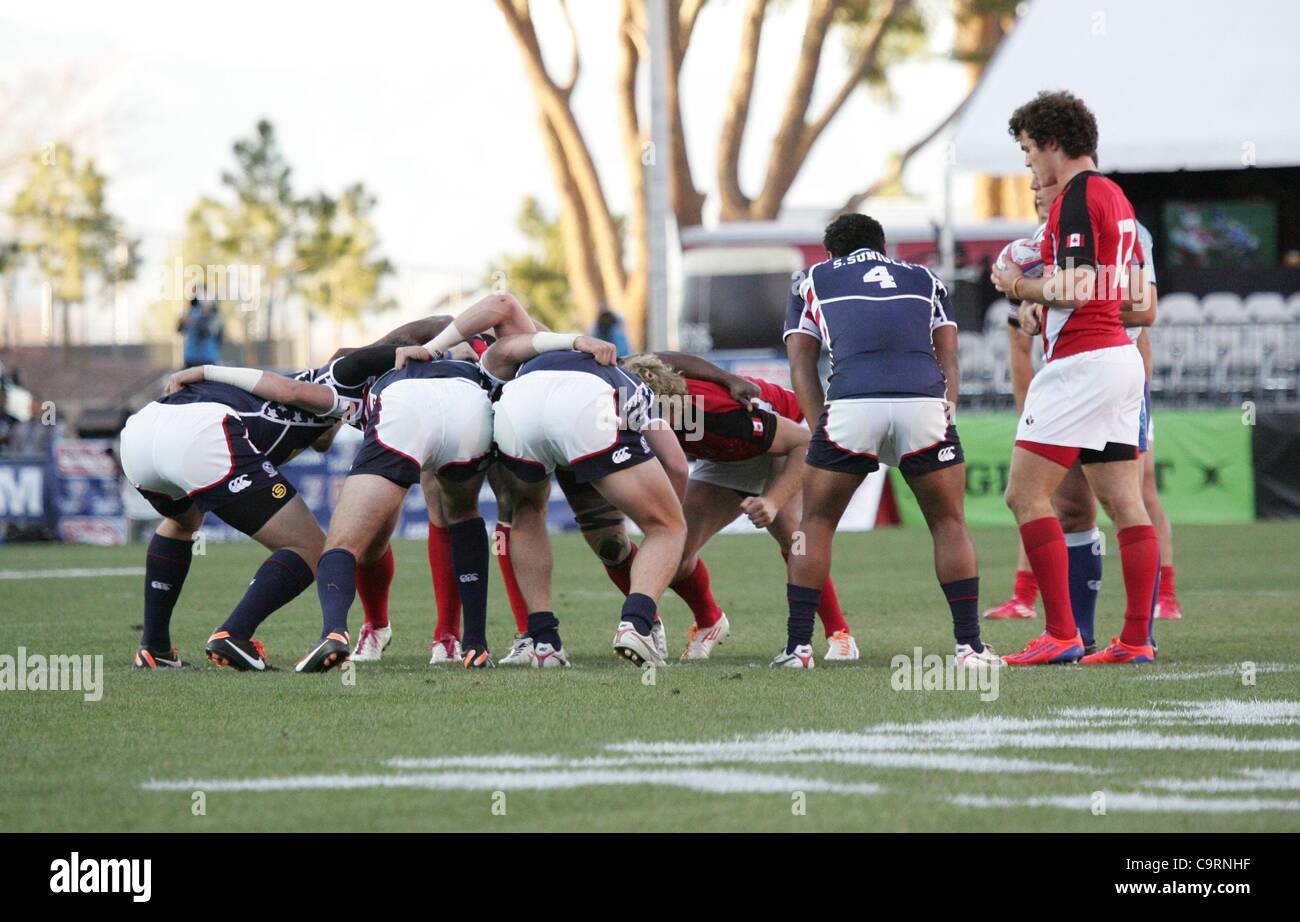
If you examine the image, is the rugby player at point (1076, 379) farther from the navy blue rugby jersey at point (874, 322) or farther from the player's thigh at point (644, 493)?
the player's thigh at point (644, 493)

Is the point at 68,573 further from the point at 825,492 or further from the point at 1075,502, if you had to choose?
the point at 1075,502

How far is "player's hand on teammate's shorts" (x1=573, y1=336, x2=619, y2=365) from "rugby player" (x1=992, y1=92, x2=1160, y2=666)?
1.62 m

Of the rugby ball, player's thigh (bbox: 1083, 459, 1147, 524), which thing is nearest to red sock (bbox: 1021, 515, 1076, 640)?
player's thigh (bbox: 1083, 459, 1147, 524)

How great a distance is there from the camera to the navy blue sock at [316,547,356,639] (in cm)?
783

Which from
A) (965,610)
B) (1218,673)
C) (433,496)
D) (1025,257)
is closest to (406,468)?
(433,496)

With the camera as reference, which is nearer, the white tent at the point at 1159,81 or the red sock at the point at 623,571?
the red sock at the point at 623,571

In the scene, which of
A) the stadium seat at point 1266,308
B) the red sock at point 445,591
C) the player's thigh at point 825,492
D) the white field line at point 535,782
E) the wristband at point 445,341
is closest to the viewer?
the white field line at point 535,782

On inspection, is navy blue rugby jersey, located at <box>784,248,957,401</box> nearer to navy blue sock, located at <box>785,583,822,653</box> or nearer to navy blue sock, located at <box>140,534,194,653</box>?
navy blue sock, located at <box>785,583,822,653</box>

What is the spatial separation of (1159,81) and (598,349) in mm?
15633

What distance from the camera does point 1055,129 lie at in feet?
26.5

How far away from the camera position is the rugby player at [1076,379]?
26.0ft

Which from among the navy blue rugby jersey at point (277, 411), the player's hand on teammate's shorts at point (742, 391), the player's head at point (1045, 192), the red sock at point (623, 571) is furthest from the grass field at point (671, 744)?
the player's head at point (1045, 192)

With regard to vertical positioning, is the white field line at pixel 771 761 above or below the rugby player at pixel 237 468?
below
